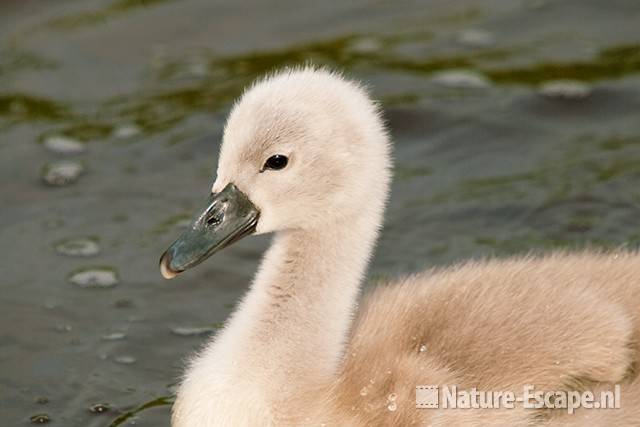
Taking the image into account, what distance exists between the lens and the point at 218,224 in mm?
4777

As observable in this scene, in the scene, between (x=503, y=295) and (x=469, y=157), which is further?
(x=469, y=157)

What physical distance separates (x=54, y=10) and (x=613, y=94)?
3.23 m

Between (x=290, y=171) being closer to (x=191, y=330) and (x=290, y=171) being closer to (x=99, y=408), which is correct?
(x=99, y=408)

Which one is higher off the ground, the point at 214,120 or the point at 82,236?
the point at 214,120

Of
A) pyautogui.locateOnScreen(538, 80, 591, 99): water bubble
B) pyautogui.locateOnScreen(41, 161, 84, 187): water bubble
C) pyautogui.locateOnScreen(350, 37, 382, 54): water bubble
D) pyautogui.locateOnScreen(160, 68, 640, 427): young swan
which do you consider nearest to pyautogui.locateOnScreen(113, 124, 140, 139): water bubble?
pyautogui.locateOnScreen(41, 161, 84, 187): water bubble

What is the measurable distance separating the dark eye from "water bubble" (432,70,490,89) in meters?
3.09

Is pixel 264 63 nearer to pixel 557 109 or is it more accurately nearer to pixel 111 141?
pixel 111 141

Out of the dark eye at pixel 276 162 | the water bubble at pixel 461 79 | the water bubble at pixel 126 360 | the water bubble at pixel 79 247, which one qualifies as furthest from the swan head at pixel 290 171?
the water bubble at pixel 461 79

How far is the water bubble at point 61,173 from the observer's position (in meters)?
7.12

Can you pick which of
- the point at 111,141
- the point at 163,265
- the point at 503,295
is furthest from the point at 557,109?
the point at 163,265

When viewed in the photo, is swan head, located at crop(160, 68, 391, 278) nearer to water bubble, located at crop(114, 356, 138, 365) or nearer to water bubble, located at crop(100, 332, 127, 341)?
water bubble, located at crop(114, 356, 138, 365)

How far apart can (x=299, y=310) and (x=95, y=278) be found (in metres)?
1.90

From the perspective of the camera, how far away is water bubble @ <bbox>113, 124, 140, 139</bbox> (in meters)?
7.45

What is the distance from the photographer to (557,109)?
7.51 m
